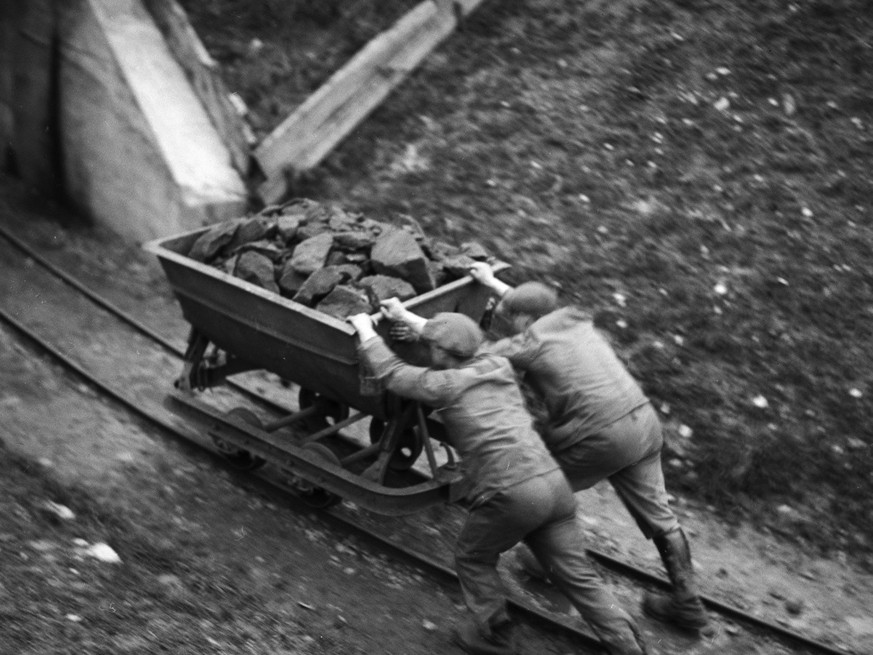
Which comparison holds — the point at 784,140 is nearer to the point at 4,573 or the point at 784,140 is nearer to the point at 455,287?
the point at 455,287

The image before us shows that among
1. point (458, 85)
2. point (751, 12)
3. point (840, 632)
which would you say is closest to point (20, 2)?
point (458, 85)

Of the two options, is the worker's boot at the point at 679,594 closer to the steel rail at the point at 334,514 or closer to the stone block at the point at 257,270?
the steel rail at the point at 334,514

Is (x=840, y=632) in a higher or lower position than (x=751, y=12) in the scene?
lower

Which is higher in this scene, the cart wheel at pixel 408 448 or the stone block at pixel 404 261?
the stone block at pixel 404 261

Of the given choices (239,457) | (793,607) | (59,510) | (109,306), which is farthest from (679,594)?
(109,306)

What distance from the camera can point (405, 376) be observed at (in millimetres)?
5645

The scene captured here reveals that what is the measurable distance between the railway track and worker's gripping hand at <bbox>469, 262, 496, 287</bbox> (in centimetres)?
167

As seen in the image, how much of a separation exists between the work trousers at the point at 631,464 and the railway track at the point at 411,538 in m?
0.76

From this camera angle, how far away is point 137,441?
7.71 m

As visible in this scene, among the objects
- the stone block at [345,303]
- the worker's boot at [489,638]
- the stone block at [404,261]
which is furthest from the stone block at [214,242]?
the worker's boot at [489,638]

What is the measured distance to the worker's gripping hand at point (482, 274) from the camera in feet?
22.1

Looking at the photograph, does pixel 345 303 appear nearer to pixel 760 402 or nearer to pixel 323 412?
pixel 323 412

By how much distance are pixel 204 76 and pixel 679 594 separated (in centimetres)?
748

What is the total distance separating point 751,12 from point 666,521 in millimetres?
8204
